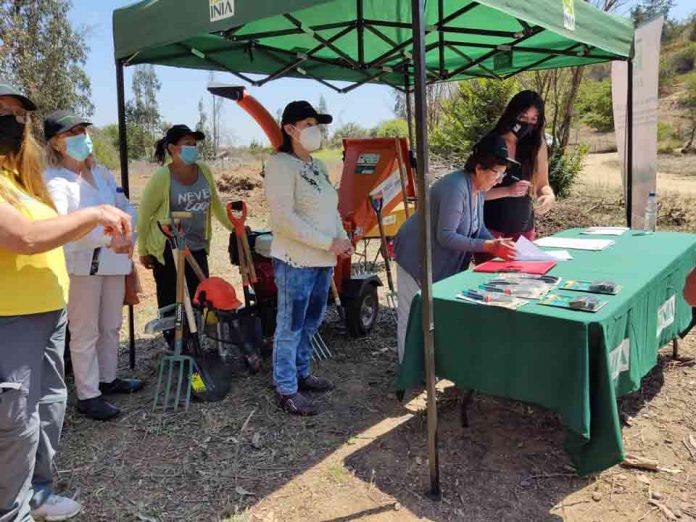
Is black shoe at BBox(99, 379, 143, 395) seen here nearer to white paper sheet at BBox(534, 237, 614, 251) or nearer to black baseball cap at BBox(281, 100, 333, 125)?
black baseball cap at BBox(281, 100, 333, 125)

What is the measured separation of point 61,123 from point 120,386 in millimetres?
1711

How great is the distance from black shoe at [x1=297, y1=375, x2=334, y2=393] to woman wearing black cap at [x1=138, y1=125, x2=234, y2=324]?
1.14 metres

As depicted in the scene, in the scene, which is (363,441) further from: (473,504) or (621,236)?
(621,236)

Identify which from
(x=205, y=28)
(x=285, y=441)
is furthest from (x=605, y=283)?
(x=205, y=28)

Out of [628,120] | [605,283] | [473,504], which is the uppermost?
[628,120]

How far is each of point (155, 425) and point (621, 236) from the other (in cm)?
324

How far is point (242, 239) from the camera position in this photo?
386 centimetres

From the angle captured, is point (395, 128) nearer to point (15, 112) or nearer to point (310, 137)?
point (310, 137)

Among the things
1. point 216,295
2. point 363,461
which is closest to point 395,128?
point 216,295

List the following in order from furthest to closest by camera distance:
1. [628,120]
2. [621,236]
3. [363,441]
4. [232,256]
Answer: [628,120]
[232,256]
[621,236]
[363,441]

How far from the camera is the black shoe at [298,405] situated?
3.28 m

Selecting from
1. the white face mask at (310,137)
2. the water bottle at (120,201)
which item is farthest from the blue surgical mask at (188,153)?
the white face mask at (310,137)

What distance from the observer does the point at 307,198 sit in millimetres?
3078

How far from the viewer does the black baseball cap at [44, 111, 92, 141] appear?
285cm
